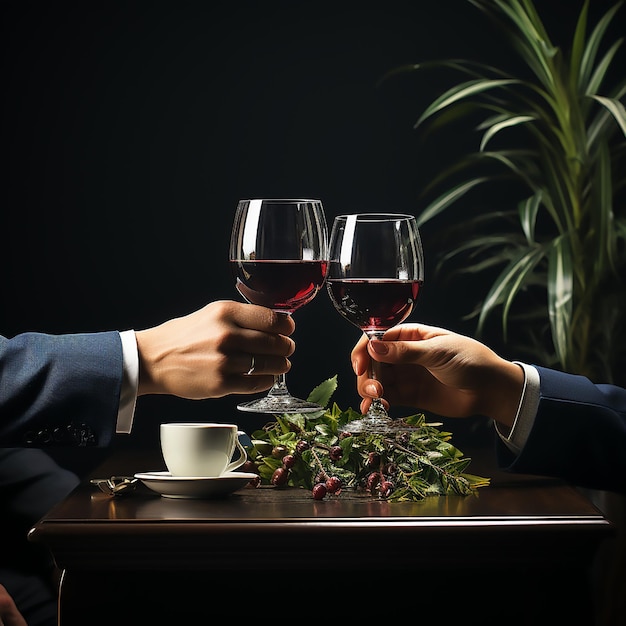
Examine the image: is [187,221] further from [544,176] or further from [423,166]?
[544,176]

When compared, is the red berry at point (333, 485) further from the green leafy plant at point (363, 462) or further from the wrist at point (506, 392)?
the wrist at point (506, 392)

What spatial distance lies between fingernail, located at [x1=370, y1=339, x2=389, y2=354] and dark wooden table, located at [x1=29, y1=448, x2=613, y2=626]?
0.31 metres

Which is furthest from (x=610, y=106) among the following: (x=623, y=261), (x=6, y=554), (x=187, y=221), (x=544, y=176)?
(x=6, y=554)

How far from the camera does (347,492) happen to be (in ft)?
5.19

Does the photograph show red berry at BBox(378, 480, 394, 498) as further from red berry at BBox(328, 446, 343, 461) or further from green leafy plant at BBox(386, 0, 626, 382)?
green leafy plant at BBox(386, 0, 626, 382)

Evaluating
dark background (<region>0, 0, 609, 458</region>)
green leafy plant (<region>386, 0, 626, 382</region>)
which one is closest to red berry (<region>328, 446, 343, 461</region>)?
green leafy plant (<region>386, 0, 626, 382</region>)

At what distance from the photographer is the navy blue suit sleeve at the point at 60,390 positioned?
1581mm

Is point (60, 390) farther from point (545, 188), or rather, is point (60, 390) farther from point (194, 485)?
point (545, 188)

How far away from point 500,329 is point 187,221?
1142 mm

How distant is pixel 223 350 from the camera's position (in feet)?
4.97

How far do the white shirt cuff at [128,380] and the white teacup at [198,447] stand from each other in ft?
0.35

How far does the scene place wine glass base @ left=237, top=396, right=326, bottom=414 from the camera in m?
1.49

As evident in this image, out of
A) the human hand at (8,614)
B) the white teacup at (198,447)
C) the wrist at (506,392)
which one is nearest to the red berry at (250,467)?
the white teacup at (198,447)

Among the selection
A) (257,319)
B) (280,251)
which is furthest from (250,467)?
(280,251)
